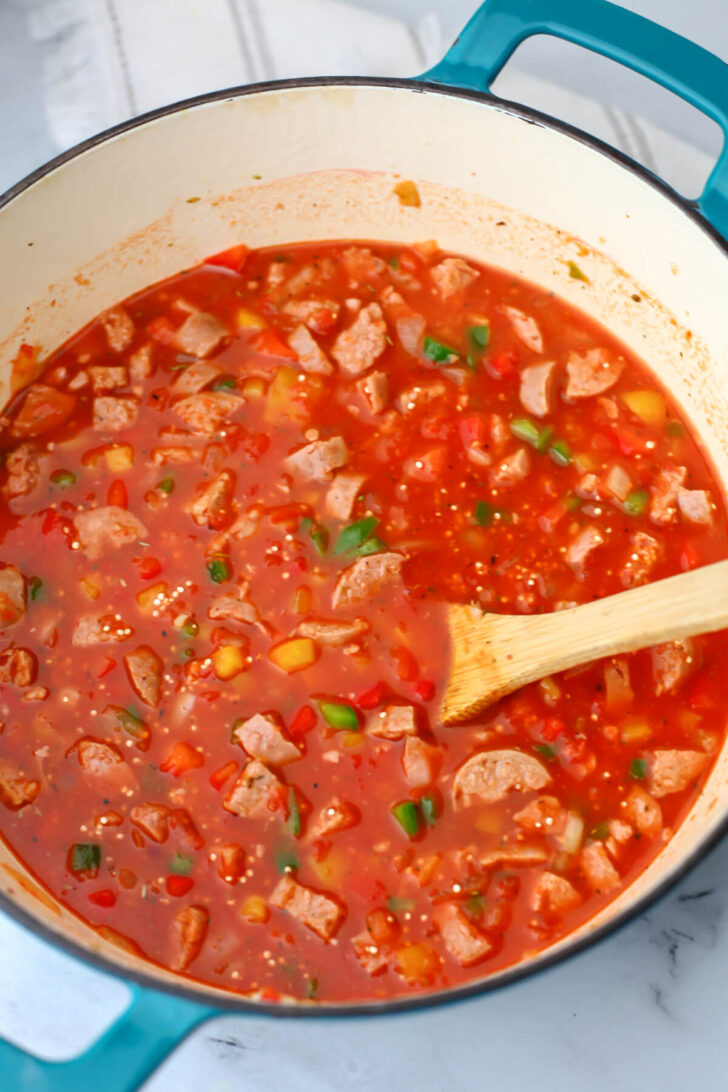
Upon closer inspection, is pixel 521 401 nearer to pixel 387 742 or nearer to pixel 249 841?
pixel 387 742

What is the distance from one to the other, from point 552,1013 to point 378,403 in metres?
1.90

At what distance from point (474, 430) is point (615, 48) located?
1.17 m

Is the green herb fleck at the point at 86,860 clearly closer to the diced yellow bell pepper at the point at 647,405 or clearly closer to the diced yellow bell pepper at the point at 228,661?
the diced yellow bell pepper at the point at 228,661

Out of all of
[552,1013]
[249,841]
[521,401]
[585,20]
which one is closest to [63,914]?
[249,841]

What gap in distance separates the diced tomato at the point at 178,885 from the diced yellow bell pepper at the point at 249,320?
5.91 ft

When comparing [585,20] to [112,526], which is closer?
[585,20]

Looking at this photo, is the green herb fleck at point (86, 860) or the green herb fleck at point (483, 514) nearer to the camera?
the green herb fleck at point (86, 860)

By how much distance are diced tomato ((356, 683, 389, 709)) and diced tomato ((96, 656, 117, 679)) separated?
74 cm

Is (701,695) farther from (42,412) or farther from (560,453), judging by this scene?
(42,412)

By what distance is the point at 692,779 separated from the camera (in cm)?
297

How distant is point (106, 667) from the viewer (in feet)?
10.0

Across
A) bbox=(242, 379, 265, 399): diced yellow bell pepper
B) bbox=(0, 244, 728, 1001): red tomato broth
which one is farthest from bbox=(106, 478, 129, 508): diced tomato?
bbox=(242, 379, 265, 399): diced yellow bell pepper

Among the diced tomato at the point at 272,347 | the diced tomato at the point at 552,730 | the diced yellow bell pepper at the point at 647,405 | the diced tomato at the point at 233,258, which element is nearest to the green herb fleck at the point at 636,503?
the diced yellow bell pepper at the point at 647,405

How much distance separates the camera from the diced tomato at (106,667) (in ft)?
10.0
